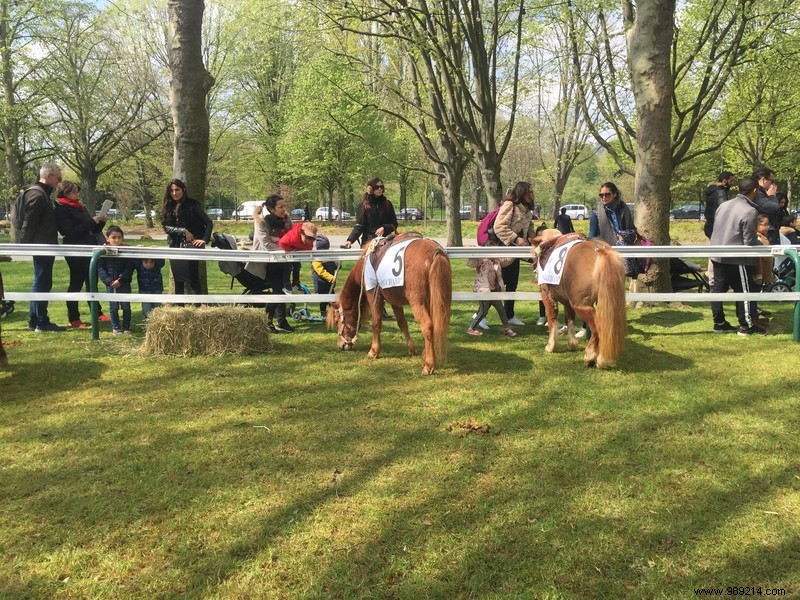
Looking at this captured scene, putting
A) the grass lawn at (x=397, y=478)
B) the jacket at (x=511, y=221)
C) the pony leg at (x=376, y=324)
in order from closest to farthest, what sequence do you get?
the grass lawn at (x=397, y=478), the pony leg at (x=376, y=324), the jacket at (x=511, y=221)

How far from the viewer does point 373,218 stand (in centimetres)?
841

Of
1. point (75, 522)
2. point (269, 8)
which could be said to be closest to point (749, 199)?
point (75, 522)

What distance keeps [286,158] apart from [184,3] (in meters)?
32.4

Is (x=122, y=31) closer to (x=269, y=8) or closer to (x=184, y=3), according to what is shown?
(x=269, y=8)

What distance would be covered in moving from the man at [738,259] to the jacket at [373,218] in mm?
4395

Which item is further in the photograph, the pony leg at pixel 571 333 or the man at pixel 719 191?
the man at pixel 719 191

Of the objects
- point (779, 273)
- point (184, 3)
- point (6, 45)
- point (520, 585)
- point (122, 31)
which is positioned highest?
point (122, 31)

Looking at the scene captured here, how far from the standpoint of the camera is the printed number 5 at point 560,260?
5978 millimetres

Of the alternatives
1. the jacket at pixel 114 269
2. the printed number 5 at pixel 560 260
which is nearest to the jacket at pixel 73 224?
the jacket at pixel 114 269

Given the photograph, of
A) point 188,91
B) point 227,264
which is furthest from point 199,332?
point 188,91

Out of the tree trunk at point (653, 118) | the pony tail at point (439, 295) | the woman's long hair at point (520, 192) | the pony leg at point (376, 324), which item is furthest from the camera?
the tree trunk at point (653, 118)

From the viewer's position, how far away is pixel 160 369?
5.96 metres

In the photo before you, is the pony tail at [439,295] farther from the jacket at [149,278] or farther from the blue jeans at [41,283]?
the blue jeans at [41,283]

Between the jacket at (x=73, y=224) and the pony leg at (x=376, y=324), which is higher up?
the jacket at (x=73, y=224)
